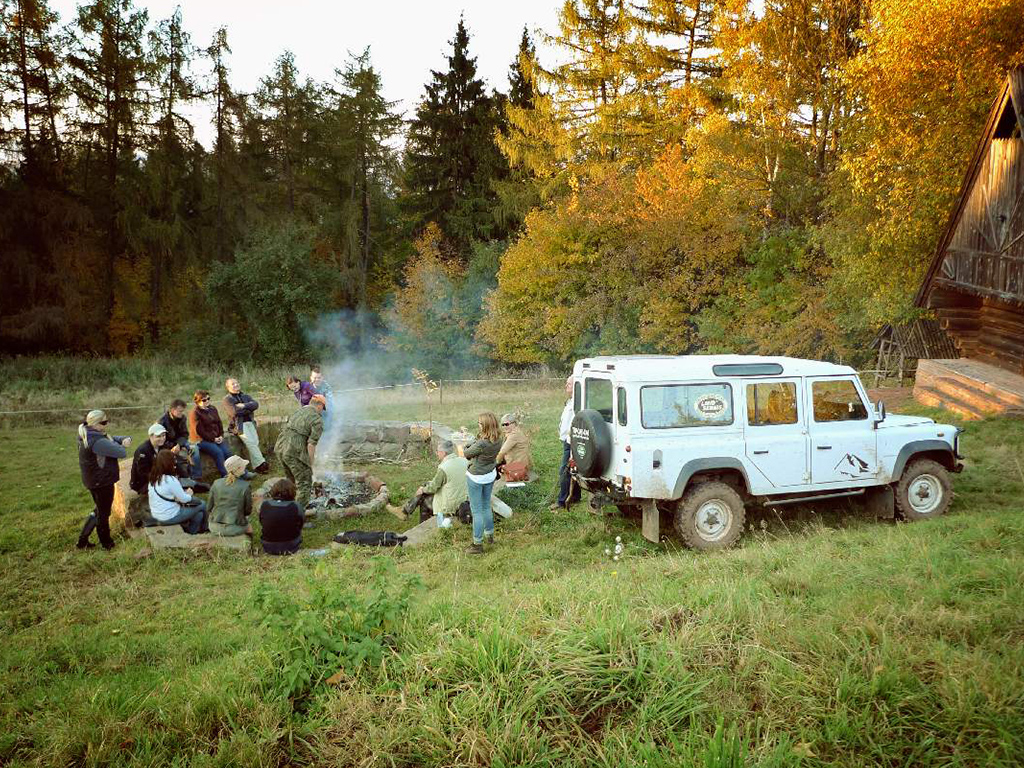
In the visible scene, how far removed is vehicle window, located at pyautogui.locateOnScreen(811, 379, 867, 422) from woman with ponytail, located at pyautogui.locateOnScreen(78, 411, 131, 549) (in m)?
8.65

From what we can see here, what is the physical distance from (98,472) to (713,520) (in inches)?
303

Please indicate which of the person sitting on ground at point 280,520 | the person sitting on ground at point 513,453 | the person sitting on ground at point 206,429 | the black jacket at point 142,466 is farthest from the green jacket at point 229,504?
the person sitting on ground at point 513,453

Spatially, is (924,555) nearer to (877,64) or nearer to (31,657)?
(31,657)

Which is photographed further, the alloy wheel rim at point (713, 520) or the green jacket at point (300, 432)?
the green jacket at point (300, 432)

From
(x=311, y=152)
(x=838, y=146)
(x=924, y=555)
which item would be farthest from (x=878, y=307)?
(x=311, y=152)

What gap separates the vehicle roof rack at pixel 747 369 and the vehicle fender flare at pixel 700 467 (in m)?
0.98

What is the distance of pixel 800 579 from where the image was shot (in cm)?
474

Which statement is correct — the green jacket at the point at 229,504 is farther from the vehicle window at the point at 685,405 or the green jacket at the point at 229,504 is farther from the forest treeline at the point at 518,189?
the forest treeline at the point at 518,189

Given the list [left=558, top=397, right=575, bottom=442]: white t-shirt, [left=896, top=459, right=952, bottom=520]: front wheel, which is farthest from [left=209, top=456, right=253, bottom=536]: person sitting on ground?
[left=896, top=459, right=952, bottom=520]: front wheel

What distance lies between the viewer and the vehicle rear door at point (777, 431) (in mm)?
7336

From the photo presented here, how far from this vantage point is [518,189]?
32.6 m

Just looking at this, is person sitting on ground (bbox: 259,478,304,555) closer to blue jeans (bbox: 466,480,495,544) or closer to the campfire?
the campfire

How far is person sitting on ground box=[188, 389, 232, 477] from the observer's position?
10773mm

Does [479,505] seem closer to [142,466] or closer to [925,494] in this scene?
[142,466]
